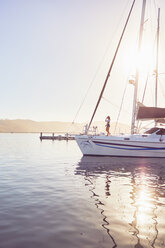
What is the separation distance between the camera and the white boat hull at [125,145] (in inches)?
802

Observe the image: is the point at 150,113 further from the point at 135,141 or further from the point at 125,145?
the point at 125,145

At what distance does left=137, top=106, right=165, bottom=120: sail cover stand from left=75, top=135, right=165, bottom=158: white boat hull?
192 centimetres

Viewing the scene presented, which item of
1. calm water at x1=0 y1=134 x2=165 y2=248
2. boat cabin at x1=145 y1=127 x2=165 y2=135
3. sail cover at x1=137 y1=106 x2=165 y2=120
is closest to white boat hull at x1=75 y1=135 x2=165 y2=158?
boat cabin at x1=145 y1=127 x2=165 y2=135

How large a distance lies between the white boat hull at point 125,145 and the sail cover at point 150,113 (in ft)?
6.31

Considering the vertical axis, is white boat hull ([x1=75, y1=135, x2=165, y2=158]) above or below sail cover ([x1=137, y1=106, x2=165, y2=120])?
below

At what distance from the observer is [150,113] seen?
68.2 ft

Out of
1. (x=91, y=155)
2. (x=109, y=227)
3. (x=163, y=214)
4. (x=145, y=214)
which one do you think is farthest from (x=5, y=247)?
(x=91, y=155)

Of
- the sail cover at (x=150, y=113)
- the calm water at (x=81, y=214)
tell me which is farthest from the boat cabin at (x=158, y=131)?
the calm water at (x=81, y=214)

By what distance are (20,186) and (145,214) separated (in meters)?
5.54

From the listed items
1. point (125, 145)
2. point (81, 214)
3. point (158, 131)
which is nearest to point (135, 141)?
point (125, 145)

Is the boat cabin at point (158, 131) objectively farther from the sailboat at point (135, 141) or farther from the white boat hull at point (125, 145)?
the white boat hull at point (125, 145)

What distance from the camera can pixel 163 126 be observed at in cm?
2145

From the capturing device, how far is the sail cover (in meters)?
20.7

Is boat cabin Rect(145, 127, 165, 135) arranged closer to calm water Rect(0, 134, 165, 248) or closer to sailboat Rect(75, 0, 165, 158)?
sailboat Rect(75, 0, 165, 158)
